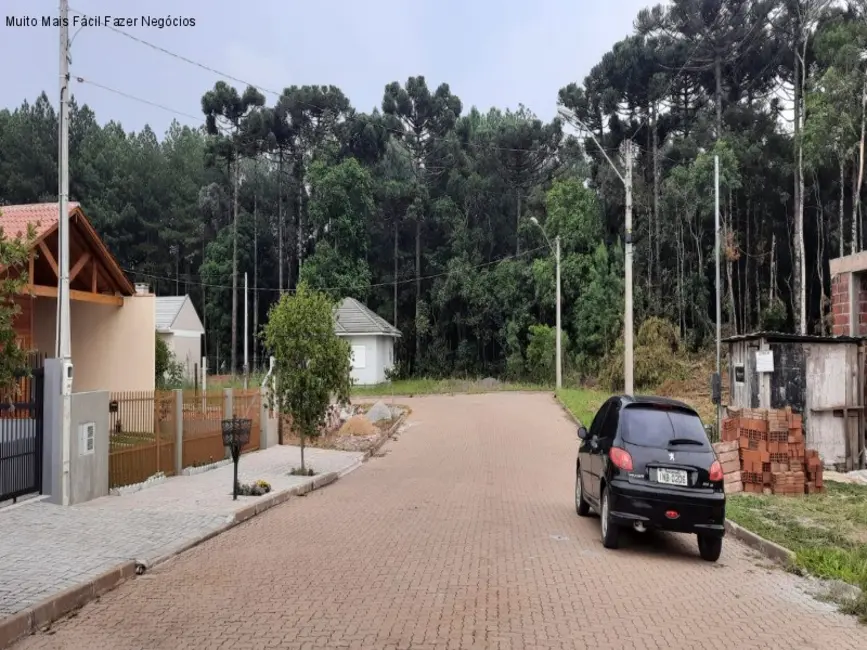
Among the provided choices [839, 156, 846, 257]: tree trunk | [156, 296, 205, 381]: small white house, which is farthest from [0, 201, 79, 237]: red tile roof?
[839, 156, 846, 257]: tree trunk

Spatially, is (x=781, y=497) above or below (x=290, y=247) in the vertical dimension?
below

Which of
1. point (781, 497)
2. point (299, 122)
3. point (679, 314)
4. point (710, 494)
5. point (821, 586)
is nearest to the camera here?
point (821, 586)

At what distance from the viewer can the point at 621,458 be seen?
9.20m

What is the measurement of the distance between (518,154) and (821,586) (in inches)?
2146

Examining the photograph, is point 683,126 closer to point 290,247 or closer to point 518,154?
point 518,154

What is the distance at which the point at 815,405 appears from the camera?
52.3 ft

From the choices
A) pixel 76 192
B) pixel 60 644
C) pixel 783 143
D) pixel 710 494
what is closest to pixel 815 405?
pixel 710 494

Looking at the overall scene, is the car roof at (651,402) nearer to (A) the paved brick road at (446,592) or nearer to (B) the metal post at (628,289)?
(A) the paved brick road at (446,592)

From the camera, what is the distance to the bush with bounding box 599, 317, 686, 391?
37.9 m

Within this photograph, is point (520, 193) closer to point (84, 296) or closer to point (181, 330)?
point (181, 330)

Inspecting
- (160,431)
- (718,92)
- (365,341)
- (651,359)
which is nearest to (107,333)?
(160,431)

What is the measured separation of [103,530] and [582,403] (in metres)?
23.2

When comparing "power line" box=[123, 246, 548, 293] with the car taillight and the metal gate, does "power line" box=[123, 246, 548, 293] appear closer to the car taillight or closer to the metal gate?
the metal gate

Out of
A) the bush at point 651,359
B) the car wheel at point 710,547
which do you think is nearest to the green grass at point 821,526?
the car wheel at point 710,547
